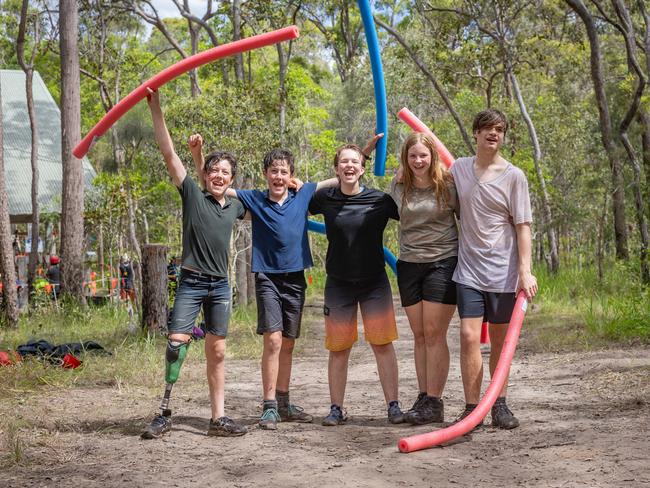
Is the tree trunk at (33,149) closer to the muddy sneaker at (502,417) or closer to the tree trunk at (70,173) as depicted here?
the tree trunk at (70,173)

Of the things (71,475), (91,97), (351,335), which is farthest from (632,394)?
(91,97)

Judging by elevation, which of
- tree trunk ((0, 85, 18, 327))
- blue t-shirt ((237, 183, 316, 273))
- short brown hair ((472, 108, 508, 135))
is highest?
short brown hair ((472, 108, 508, 135))

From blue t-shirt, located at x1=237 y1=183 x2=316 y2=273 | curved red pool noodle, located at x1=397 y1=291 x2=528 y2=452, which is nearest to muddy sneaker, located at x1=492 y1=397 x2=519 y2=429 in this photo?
curved red pool noodle, located at x1=397 y1=291 x2=528 y2=452

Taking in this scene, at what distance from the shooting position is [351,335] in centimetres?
546

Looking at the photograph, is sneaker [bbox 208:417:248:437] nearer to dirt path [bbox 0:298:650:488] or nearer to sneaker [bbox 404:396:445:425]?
dirt path [bbox 0:298:650:488]

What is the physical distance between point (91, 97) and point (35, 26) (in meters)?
9.64

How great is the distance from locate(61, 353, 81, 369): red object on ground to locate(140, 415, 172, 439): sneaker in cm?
265

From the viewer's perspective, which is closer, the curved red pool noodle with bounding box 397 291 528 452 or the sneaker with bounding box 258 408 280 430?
the curved red pool noodle with bounding box 397 291 528 452

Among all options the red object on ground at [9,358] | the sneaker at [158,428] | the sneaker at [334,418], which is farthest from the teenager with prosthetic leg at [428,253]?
the red object on ground at [9,358]

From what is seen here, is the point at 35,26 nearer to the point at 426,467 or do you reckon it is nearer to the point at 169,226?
the point at 169,226

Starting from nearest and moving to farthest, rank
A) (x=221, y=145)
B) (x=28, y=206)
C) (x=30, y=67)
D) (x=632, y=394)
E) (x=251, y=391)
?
(x=632, y=394)
(x=251, y=391)
(x=221, y=145)
(x=30, y=67)
(x=28, y=206)

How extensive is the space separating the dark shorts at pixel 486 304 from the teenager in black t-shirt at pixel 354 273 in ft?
1.91

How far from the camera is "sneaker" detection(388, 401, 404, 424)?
538 cm

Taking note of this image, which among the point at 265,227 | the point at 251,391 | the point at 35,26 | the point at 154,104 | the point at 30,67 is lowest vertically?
the point at 251,391
